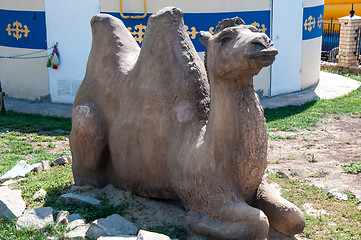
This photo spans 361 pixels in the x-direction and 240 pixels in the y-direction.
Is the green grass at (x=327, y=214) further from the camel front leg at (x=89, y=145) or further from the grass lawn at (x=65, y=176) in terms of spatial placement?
the camel front leg at (x=89, y=145)

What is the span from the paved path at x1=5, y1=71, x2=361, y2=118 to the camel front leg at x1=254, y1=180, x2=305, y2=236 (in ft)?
21.9

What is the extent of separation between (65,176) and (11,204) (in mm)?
1156

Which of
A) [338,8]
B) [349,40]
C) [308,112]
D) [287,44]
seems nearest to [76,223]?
[308,112]

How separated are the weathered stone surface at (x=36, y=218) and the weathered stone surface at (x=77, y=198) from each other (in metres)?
0.33

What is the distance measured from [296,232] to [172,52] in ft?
6.12

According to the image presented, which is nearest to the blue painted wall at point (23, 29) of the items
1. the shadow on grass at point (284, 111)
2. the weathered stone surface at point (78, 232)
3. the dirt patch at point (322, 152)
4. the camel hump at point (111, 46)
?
the shadow on grass at point (284, 111)

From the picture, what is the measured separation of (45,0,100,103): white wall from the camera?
1021 centimetres

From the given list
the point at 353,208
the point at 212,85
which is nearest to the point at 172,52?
the point at 212,85

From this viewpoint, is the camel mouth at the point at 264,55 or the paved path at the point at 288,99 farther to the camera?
the paved path at the point at 288,99

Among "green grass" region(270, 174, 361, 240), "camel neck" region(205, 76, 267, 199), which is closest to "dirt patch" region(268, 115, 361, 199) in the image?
"green grass" region(270, 174, 361, 240)

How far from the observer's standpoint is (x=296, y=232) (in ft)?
12.1

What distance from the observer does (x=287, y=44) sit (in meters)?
11.4

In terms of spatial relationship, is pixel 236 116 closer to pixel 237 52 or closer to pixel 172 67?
pixel 237 52

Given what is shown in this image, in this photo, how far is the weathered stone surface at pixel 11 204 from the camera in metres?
4.02
